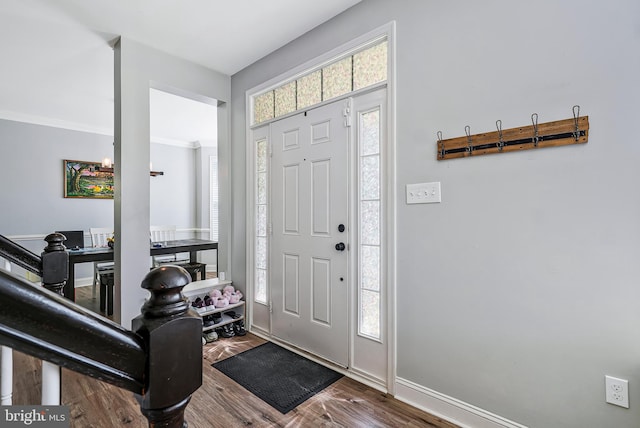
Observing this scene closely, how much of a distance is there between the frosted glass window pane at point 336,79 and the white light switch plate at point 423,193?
0.95 metres

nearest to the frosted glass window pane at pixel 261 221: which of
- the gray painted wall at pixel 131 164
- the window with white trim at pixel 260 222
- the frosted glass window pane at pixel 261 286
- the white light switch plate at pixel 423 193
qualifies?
the window with white trim at pixel 260 222

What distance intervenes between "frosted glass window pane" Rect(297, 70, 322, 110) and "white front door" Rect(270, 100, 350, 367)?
0.32ft

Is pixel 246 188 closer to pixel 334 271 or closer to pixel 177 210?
pixel 334 271

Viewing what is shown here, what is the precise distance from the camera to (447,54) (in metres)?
1.92

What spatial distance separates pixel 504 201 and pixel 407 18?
1.33 metres

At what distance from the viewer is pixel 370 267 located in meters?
2.34

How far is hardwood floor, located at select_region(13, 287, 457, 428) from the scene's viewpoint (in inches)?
73.8

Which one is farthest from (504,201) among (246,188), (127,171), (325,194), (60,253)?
(127,171)

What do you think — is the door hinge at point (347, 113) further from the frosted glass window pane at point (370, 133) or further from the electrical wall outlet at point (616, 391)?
the electrical wall outlet at point (616, 391)

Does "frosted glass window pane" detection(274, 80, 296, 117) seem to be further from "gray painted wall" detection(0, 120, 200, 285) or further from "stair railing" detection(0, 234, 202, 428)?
"gray painted wall" detection(0, 120, 200, 285)

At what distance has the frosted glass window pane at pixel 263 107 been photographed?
3137mm

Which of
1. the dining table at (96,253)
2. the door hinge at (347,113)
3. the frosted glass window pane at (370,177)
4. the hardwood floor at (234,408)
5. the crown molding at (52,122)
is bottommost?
the hardwood floor at (234,408)

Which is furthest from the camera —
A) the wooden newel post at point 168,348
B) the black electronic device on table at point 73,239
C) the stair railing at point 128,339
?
the black electronic device on table at point 73,239

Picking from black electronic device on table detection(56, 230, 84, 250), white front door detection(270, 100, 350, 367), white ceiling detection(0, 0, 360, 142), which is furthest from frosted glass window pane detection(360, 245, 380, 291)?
black electronic device on table detection(56, 230, 84, 250)
